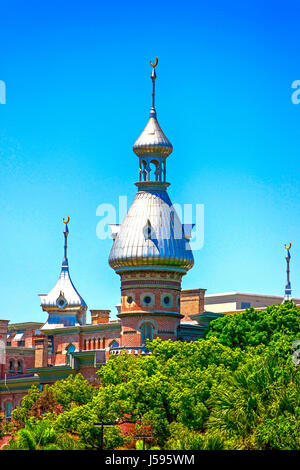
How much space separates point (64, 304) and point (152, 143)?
21.6 meters

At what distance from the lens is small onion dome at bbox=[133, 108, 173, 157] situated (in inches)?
3666

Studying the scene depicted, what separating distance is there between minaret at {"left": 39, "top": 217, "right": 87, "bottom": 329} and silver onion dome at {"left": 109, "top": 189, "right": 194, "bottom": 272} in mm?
17412

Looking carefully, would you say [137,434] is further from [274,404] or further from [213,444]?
[213,444]

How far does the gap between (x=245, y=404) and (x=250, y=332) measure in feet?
76.6

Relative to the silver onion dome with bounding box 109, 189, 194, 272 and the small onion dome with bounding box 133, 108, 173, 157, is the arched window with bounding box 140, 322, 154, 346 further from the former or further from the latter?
the small onion dome with bounding box 133, 108, 173, 157

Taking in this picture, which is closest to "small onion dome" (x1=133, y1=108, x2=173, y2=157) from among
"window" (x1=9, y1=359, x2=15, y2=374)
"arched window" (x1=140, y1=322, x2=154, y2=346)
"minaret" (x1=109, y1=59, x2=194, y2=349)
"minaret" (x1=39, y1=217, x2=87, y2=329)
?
"minaret" (x1=109, y1=59, x2=194, y2=349)

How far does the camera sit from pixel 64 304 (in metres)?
109

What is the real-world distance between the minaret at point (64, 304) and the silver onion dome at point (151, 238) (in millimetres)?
17412

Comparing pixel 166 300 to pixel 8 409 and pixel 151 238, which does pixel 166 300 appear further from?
pixel 8 409

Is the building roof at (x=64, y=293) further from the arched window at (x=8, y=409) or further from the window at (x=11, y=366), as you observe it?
the window at (x=11, y=366)

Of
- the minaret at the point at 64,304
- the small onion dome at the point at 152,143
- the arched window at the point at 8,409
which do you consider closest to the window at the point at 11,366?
the arched window at the point at 8,409
